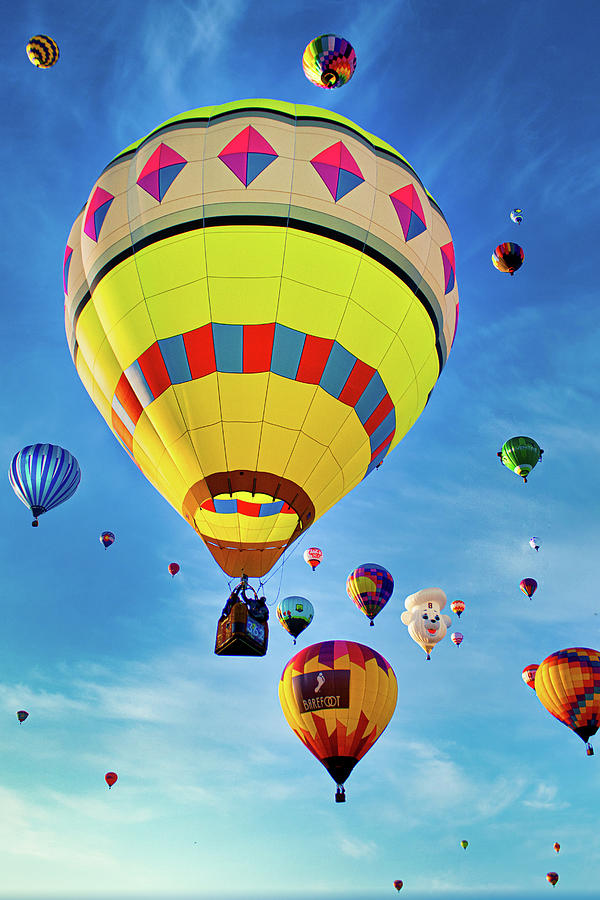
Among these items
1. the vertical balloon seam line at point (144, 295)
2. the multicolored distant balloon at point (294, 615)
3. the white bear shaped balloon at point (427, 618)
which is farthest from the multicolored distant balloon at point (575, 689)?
the vertical balloon seam line at point (144, 295)

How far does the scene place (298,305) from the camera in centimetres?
831

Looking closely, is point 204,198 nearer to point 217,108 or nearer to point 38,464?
point 217,108

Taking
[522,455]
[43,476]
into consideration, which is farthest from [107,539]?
[522,455]

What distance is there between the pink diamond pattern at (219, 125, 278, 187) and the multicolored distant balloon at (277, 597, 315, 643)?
14648 millimetres

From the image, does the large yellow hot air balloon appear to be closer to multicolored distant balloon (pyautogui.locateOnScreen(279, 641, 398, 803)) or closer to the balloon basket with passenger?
the balloon basket with passenger

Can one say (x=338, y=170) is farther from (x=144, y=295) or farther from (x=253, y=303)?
(x=144, y=295)

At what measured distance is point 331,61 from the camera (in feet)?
40.9

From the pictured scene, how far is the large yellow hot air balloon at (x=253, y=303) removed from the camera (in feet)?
27.0

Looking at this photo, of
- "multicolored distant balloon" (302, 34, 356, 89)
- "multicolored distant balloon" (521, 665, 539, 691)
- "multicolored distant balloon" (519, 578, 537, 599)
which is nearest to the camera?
"multicolored distant balloon" (302, 34, 356, 89)

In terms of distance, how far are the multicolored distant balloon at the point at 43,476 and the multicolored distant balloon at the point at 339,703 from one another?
274 inches

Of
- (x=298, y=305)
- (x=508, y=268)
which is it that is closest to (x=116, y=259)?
(x=298, y=305)

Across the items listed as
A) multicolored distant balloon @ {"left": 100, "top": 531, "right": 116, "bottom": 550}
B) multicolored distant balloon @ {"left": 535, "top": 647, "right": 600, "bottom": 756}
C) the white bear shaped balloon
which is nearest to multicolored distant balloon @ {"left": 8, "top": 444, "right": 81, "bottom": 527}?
multicolored distant balloon @ {"left": 100, "top": 531, "right": 116, "bottom": 550}

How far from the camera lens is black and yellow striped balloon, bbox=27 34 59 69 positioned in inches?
575

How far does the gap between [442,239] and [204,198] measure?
11.6 ft
